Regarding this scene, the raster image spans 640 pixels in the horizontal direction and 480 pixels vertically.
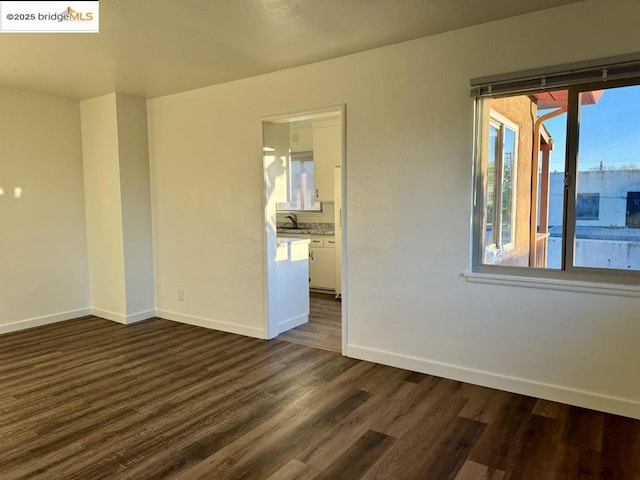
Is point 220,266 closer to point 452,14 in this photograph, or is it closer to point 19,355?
point 19,355

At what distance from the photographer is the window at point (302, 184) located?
23.9ft

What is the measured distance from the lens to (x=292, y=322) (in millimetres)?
4812

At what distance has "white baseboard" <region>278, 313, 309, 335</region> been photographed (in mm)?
4629

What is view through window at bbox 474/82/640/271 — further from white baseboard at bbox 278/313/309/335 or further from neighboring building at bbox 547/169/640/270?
white baseboard at bbox 278/313/309/335

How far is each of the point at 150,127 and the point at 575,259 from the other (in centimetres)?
447

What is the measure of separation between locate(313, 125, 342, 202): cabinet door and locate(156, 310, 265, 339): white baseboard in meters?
2.60

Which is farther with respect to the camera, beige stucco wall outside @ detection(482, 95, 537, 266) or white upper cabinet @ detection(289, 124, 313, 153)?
white upper cabinet @ detection(289, 124, 313, 153)

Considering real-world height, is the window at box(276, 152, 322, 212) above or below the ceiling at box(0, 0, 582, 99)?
below

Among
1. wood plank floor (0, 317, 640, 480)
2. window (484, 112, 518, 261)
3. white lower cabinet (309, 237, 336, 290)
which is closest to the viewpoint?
wood plank floor (0, 317, 640, 480)

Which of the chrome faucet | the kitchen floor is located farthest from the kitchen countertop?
the kitchen floor

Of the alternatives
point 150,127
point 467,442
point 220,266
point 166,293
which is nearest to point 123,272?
point 166,293

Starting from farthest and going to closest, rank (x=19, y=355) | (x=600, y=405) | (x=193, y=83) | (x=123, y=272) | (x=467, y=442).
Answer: (x=123, y=272) < (x=193, y=83) < (x=19, y=355) < (x=600, y=405) < (x=467, y=442)

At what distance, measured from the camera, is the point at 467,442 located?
2.54 metres

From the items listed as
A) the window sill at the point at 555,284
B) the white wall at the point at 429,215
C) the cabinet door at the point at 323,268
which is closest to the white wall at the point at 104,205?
the white wall at the point at 429,215
